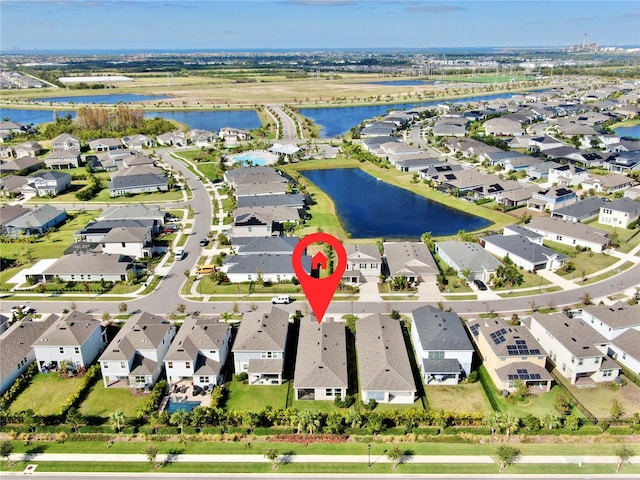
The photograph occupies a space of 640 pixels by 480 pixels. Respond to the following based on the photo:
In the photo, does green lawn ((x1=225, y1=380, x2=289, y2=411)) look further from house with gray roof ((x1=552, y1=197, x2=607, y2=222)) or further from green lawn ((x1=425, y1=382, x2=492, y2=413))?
house with gray roof ((x1=552, y1=197, x2=607, y2=222))

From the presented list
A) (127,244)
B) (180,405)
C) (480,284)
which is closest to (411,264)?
(480,284)

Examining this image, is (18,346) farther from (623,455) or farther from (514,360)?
(623,455)

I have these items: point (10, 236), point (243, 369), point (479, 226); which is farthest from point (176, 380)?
point (479, 226)

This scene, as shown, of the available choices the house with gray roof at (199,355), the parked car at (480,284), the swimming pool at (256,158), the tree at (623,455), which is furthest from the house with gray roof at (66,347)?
the swimming pool at (256,158)

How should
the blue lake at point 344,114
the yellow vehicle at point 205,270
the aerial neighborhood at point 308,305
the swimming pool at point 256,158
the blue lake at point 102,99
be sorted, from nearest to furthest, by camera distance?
1. the aerial neighborhood at point 308,305
2. the yellow vehicle at point 205,270
3. the swimming pool at point 256,158
4. the blue lake at point 344,114
5. the blue lake at point 102,99

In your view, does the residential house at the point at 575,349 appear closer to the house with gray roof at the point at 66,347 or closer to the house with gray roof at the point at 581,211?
the house with gray roof at the point at 581,211

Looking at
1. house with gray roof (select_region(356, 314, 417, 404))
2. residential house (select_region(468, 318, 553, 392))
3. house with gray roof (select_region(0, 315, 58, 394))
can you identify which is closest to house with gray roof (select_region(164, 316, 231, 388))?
house with gray roof (select_region(356, 314, 417, 404))

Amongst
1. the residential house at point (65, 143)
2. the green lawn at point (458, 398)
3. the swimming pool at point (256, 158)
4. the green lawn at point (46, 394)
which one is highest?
the residential house at point (65, 143)

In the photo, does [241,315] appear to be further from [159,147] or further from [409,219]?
[159,147]
